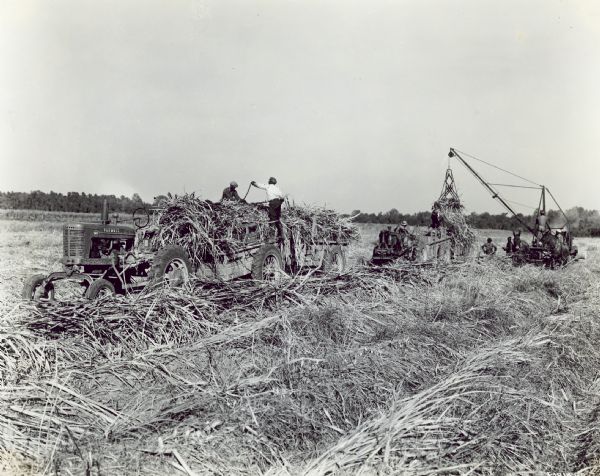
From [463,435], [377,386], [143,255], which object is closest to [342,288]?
[143,255]

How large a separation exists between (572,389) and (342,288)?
3665mm

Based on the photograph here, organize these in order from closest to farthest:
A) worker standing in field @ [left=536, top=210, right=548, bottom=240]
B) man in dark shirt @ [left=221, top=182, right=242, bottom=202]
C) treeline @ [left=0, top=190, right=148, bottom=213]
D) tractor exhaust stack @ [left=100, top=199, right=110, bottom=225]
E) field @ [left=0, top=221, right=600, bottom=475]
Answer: field @ [left=0, top=221, right=600, bottom=475] < tractor exhaust stack @ [left=100, top=199, right=110, bottom=225] < man in dark shirt @ [left=221, top=182, right=242, bottom=202] < worker standing in field @ [left=536, top=210, right=548, bottom=240] < treeline @ [left=0, top=190, right=148, bottom=213]

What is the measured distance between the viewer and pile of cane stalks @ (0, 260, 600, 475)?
3.00 metres

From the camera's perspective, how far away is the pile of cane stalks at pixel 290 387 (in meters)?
→ 3.00

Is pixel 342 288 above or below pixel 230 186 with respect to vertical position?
below

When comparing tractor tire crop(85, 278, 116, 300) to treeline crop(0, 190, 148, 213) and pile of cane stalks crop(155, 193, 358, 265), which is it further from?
treeline crop(0, 190, 148, 213)

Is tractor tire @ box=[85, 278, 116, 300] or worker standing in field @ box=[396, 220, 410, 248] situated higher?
worker standing in field @ box=[396, 220, 410, 248]

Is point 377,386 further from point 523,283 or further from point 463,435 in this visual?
point 523,283

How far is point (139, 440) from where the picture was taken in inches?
123

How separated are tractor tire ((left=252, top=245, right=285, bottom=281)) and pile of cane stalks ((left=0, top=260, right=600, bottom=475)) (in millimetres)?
1437

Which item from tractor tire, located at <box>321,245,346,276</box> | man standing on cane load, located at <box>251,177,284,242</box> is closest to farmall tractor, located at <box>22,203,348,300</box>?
man standing on cane load, located at <box>251,177,284,242</box>

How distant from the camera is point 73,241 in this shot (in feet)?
23.1

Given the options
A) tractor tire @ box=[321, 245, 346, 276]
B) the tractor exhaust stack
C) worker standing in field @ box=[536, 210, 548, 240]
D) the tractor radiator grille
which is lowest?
tractor tire @ box=[321, 245, 346, 276]

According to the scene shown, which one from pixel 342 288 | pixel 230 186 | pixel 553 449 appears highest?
pixel 230 186
